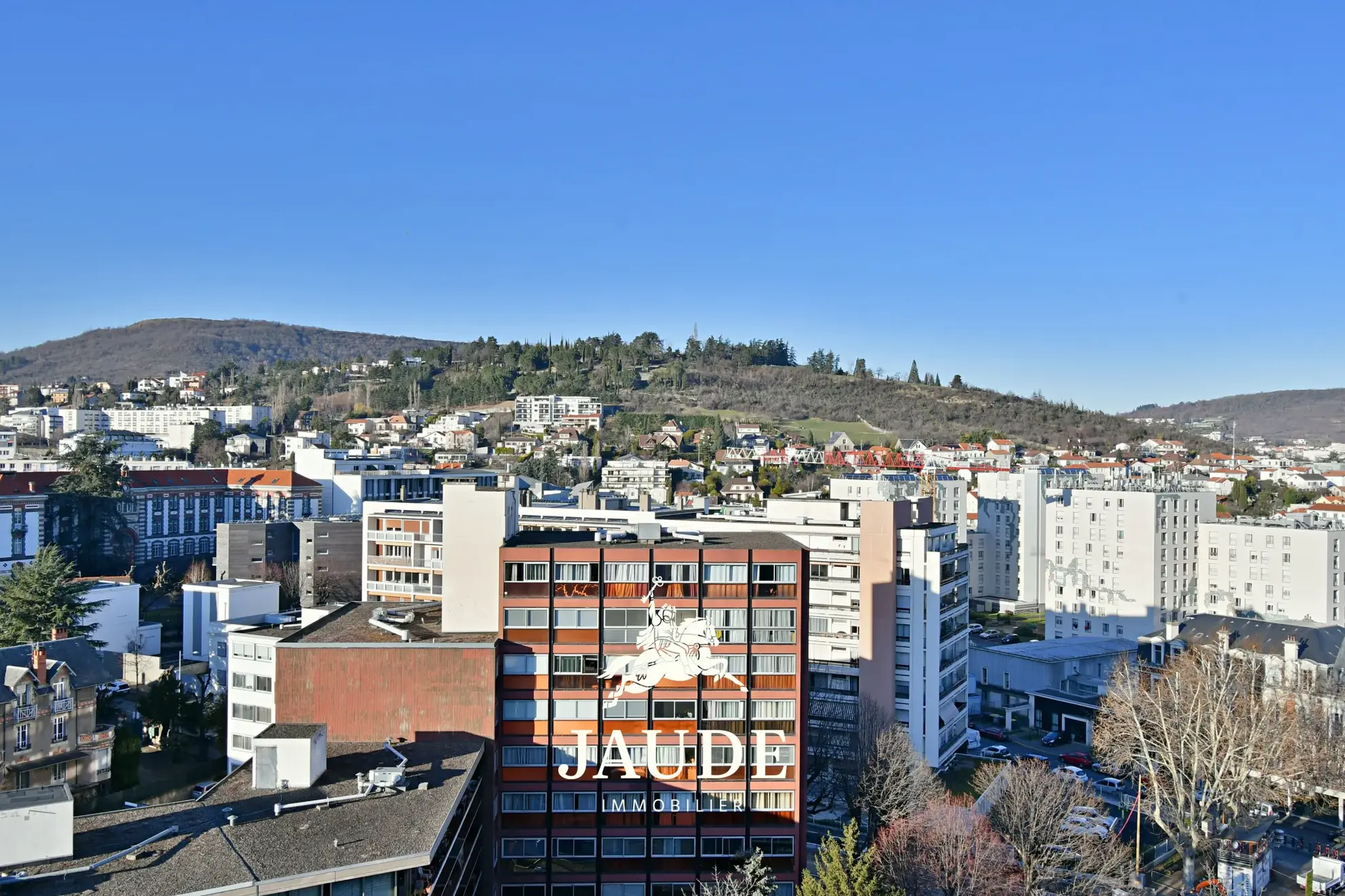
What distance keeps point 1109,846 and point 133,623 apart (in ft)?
152

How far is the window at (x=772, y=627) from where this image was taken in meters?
27.4

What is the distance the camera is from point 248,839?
1619 cm

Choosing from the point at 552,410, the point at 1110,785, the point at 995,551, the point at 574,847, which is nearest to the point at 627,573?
the point at 574,847

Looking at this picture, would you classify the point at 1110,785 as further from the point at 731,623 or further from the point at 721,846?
the point at 731,623

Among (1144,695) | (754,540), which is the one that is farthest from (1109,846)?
(754,540)

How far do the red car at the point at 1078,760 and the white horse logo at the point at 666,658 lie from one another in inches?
872

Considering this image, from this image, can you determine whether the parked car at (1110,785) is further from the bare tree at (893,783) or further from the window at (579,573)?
the window at (579,573)

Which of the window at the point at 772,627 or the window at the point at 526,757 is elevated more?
the window at the point at 772,627

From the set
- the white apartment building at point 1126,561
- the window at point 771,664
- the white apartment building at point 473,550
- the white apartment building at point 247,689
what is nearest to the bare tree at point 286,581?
the white apartment building at point 247,689

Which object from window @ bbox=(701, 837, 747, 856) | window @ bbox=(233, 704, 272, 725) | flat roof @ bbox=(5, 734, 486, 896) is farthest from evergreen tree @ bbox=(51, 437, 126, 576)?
window @ bbox=(701, 837, 747, 856)

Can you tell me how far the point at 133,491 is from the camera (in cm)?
7494

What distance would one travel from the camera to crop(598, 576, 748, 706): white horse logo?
26.7 meters

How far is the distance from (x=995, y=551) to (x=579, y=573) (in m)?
63.1

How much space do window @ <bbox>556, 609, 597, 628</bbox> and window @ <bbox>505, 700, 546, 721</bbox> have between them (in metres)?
2.11
